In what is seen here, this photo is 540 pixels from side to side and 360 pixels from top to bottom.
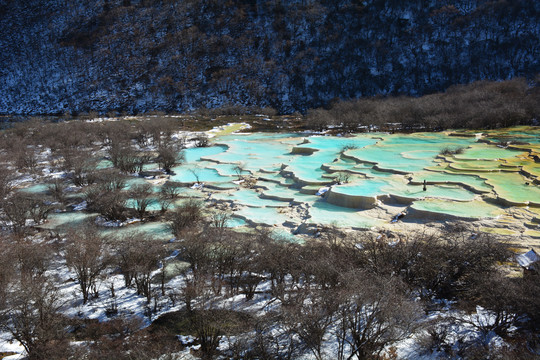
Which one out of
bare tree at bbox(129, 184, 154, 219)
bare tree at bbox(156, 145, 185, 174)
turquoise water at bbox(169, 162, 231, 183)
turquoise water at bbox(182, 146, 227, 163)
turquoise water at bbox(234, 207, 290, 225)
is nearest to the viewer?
turquoise water at bbox(234, 207, 290, 225)

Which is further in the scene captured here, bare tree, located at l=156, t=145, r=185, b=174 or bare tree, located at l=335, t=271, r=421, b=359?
bare tree, located at l=156, t=145, r=185, b=174

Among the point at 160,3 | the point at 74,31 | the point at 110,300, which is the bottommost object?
the point at 110,300

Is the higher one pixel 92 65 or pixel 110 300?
pixel 92 65

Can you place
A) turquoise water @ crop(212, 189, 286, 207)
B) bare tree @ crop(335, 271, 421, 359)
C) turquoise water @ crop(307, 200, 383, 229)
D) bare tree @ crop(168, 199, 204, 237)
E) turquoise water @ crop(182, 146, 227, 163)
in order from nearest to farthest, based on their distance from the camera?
bare tree @ crop(335, 271, 421, 359) < bare tree @ crop(168, 199, 204, 237) < turquoise water @ crop(307, 200, 383, 229) < turquoise water @ crop(212, 189, 286, 207) < turquoise water @ crop(182, 146, 227, 163)

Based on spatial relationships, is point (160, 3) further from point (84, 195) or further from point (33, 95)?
point (84, 195)

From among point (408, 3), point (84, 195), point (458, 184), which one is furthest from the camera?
point (408, 3)

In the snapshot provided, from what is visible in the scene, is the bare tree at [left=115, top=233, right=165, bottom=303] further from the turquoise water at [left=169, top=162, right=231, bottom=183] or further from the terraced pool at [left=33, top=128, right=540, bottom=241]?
the turquoise water at [left=169, top=162, right=231, bottom=183]

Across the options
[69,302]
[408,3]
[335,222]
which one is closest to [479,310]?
[335,222]

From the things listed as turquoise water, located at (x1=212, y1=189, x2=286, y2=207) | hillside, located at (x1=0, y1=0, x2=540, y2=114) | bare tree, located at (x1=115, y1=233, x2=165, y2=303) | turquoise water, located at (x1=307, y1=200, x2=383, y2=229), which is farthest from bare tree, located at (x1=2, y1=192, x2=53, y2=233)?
hillside, located at (x1=0, y1=0, x2=540, y2=114)

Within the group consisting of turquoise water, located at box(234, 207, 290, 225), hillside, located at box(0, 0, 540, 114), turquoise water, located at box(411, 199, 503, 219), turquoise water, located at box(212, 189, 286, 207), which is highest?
hillside, located at box(0, 0, 540, 114)
